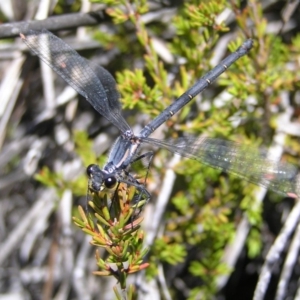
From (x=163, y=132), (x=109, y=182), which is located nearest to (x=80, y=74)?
(x=163, y=132)

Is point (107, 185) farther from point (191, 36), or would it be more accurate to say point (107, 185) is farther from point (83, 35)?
point (83, 35)

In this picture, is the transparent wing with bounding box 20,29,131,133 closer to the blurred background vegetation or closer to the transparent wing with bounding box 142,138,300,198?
the blurred background vegetation

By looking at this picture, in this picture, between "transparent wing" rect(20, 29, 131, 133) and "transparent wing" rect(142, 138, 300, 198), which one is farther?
"transparent wing" rect(20, 29, 131, 133)

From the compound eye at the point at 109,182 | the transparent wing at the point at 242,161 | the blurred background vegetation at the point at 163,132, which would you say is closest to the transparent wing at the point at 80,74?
the blurred background vegetation at the point at 163,132

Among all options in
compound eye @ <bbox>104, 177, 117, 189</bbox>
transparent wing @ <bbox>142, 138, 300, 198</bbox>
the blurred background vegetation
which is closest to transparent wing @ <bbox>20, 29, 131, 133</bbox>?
the blurred background vegetation

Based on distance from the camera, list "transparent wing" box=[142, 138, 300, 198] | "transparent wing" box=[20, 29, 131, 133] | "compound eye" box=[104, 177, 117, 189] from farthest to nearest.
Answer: "transparent wing" box=[20, 29, 131, 133] < "transparent wing" box=[142, 138, 300, 198] < "compound eye" box=[104, 177, 117, 189]

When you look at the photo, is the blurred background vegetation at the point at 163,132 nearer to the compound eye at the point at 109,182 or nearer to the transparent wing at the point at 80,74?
the transparent wing at the point at 80,74

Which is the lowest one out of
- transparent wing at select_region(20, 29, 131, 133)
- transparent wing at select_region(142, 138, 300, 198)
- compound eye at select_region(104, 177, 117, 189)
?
compound eye at select_region(104, 177, 117, 189)
